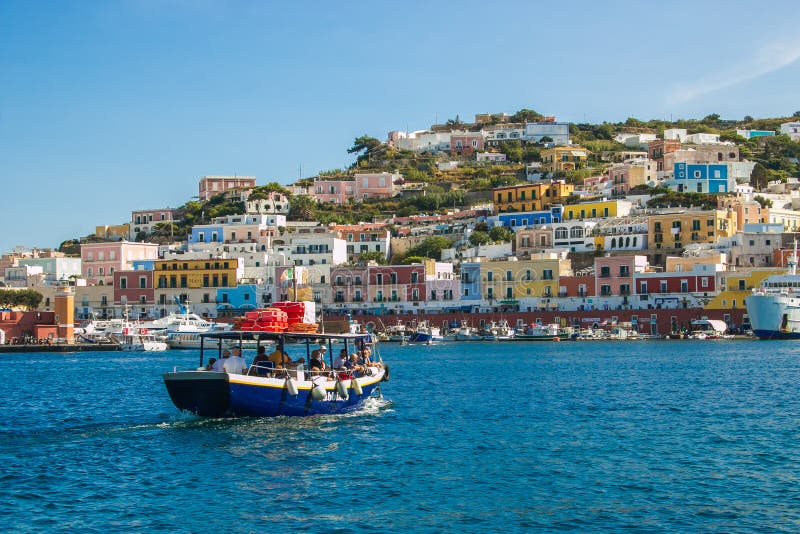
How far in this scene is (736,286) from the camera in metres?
82.2

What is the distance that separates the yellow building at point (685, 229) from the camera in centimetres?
9250

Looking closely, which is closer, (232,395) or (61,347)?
(232,395)

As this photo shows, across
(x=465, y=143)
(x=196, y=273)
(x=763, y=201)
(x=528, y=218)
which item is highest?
(x=465, y=143)

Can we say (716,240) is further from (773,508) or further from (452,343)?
(773,508)

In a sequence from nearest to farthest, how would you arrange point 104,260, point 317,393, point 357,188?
point 317,393 → point 104,260 → point 357,188

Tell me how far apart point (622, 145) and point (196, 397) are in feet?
416

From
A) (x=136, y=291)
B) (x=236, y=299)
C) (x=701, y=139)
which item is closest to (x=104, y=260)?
(x=136, y=291)

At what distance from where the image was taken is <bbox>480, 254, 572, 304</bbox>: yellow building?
89.4m

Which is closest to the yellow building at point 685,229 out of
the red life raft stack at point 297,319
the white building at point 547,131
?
the white building at point 547,131

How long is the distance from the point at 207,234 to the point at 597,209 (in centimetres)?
4093

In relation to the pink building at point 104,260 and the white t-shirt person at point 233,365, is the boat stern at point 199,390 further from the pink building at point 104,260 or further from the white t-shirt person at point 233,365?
the pink building at point 104,260

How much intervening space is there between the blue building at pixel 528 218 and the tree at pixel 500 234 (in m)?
1.72

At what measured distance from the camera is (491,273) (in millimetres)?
91438

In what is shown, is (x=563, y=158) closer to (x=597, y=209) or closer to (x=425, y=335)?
(x=597, y=209)
